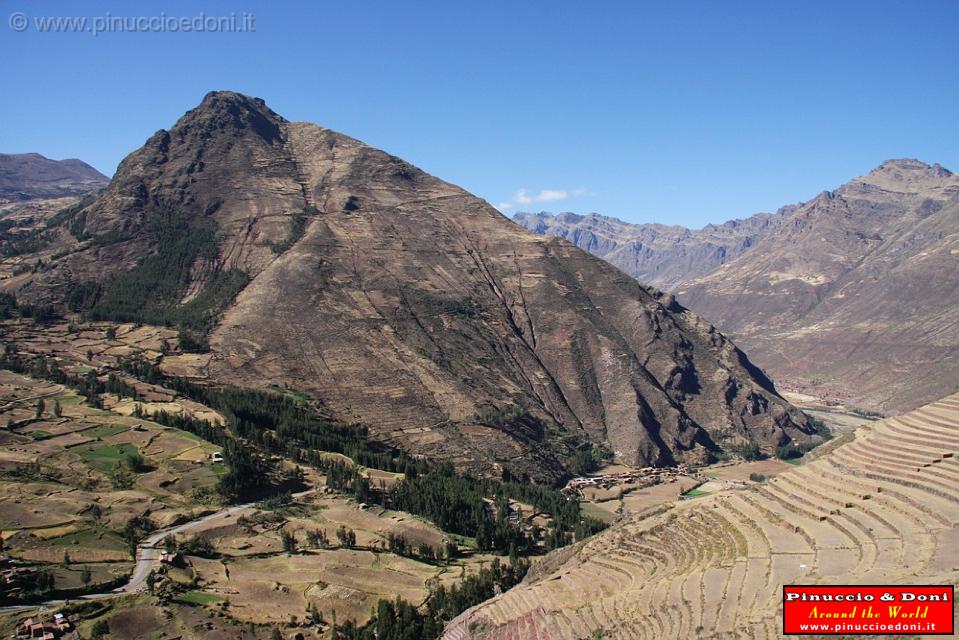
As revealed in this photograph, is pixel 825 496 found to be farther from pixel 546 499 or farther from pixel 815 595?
pixel 546 499

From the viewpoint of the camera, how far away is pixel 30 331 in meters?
154

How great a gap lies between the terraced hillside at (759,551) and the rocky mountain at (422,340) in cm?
6628

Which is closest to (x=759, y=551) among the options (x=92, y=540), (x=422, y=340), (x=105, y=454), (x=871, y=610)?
(x=871, y=610)

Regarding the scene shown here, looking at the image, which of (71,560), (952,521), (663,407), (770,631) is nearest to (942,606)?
(770,631)

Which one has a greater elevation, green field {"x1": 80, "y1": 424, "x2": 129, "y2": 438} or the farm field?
green field {"x1": 80, "y1": 424, "x2": 129, "y2": 438}

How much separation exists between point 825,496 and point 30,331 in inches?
6329

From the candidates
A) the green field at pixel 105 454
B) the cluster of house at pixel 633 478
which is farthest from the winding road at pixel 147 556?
the cluster of house at pixel 633 478

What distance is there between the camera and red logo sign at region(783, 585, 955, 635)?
34.0 m

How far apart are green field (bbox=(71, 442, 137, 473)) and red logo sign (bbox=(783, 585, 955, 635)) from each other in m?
88.2

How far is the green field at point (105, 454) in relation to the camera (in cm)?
9506

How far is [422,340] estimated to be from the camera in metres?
163

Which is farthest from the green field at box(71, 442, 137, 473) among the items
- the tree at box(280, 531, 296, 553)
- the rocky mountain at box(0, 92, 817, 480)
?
the rocky mountain at box(0, 92, 817, 480)

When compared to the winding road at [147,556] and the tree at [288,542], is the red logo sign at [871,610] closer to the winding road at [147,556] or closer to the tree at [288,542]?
the winding road at [147,556]

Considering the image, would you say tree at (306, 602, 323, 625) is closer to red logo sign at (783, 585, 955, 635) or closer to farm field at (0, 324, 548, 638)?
farm field at (0, 324, 548, 638)
